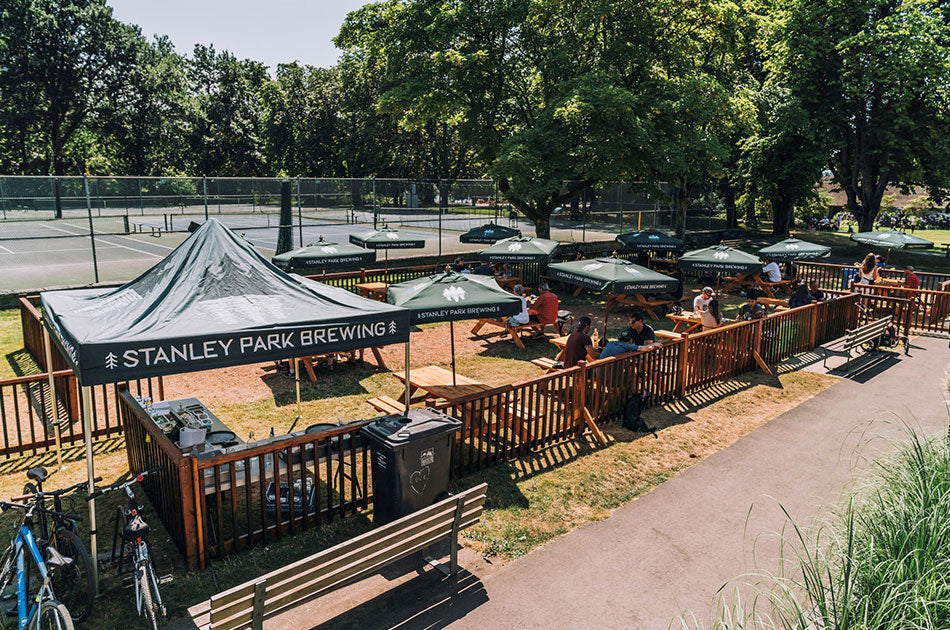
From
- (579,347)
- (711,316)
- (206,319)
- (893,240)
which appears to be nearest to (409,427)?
(206,319)

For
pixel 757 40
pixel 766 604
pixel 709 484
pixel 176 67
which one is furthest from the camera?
Result: pixel 176 67

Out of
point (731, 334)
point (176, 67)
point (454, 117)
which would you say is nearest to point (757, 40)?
Result: point (454, 117)

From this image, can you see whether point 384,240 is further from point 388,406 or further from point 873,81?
point 873,81

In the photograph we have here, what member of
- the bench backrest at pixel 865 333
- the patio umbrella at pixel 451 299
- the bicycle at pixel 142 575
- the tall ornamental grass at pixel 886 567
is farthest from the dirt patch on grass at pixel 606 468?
the bicycle at pixel 142 575

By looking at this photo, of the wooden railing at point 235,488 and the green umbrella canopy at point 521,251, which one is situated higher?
the green umbrella canopy at point 521,251

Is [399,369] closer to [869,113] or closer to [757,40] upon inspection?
[757,40]

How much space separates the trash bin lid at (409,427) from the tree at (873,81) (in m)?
32.8

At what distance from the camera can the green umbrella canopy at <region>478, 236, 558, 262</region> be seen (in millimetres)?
16516

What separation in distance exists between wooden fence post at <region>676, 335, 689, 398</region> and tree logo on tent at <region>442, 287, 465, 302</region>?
4.40 metres

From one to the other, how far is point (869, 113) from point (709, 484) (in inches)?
1357

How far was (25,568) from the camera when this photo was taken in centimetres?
476

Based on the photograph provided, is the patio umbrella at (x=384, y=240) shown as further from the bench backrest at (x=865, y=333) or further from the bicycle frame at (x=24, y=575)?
the bicycle frame at (x=24, y=575)

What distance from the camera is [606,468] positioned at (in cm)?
810

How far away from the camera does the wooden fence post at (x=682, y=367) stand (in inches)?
418
